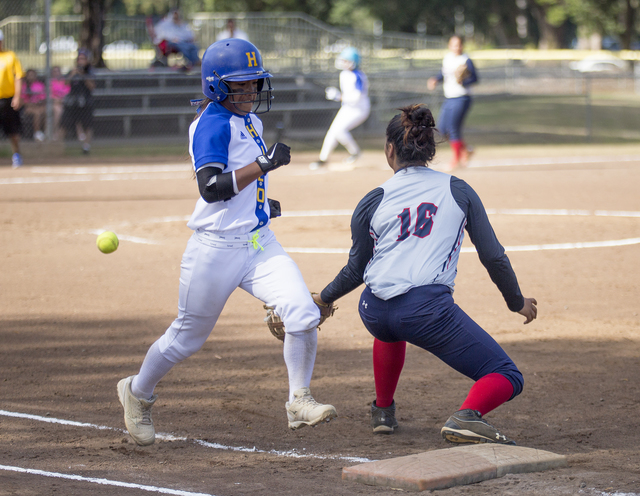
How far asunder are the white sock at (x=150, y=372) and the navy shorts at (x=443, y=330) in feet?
3.96

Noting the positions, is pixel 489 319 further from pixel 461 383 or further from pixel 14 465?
pixel 14 465

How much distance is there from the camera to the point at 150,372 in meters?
4.29

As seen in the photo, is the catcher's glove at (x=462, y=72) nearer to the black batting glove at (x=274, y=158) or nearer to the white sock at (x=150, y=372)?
the black batting glove at (x=274, y=158)

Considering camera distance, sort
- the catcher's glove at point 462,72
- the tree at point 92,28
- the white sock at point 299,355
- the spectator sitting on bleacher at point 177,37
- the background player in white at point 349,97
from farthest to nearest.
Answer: the tree at point 92,28 → the spectator sitting on bleacher at point 177,37 → the background player in white at point 349,97 → the catcher's glove at point 462,72 → the white sock at point 299,355

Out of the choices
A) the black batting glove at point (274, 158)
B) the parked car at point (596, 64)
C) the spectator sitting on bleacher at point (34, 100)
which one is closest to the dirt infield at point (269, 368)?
the black batting glove at point (274, 158)

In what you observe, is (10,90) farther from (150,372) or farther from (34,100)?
(150,372)

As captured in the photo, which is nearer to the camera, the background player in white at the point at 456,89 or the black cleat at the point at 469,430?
the black cleat at the point at 469,430

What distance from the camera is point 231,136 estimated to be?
4.13 m

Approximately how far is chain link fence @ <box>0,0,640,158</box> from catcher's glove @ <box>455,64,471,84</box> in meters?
4.36

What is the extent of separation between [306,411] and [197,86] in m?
19.7

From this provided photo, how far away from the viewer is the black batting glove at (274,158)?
156 inches

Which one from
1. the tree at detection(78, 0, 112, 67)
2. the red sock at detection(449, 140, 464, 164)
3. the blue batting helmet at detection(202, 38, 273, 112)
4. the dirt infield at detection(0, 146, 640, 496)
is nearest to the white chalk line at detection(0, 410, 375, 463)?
the dirt infield at detection(0, 146, 640, 496)

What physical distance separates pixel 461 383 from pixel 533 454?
5.10ft

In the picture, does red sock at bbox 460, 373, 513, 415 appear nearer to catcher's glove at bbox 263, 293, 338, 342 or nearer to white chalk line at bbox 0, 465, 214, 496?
catcher's glove at bbox 263, 293, 338, 342
